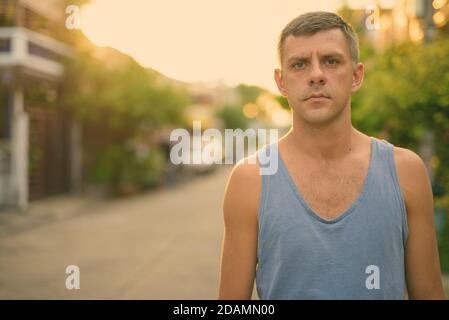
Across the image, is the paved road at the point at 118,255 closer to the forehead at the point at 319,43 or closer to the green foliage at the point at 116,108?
the forehead at the point at 319,43


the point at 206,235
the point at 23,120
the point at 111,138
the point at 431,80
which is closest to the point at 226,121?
the point at 111,138

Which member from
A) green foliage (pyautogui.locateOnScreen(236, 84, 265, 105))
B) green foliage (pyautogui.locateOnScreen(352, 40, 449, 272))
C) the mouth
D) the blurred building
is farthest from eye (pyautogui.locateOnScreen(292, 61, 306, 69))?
green foliage (pyautogui.locateOnScreen(236, 84, 265, 105))

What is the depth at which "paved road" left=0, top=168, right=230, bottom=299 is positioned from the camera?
680cm

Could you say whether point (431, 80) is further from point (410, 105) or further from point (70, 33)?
point (70, 33)

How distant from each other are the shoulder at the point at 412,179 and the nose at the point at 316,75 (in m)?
0.32

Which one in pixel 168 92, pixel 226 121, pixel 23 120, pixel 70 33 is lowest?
pixel 23 120

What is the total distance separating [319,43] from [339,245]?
59cm

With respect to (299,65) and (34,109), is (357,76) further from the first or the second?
(34,109)

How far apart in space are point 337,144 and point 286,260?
38 cm

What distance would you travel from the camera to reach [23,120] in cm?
1667

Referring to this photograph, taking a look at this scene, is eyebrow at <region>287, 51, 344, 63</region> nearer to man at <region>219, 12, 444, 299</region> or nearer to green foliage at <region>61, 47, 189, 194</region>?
man at <region>219, 12, 444, 299</region>

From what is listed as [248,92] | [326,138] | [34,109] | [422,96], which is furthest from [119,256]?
[248,92]

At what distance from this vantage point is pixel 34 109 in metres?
18.2

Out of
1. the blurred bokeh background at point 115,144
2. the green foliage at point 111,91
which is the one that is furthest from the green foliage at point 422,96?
the green foliage at point 111,91
